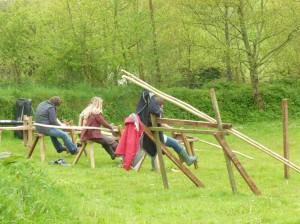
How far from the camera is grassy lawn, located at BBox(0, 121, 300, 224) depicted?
6980 millimetres

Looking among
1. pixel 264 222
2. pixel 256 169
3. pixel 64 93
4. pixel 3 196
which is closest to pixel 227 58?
pixel 64 93

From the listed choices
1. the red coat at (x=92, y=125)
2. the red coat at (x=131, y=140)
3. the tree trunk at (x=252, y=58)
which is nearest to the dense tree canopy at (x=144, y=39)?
the tree trunk at (x=252, y=58)

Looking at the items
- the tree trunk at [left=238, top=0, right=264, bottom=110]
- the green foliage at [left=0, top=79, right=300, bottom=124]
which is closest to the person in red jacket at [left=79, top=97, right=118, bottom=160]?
the green foliage at [left=0, top=79, right=300, bottom=124]

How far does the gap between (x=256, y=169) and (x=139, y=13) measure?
18.1 m

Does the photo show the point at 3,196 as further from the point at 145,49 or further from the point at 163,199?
the point at 145,49

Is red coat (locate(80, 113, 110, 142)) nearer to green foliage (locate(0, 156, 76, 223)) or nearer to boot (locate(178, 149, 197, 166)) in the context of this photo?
boot (locate(178, 149, 197, 166))

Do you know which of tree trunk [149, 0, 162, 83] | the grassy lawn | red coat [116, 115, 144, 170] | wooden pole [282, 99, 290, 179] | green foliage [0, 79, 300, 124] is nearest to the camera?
the grassy lawn

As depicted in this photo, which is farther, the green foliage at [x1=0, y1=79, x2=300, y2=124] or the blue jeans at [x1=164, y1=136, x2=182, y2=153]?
the green foliage at [x1=0, y1=79, x2=300, y2=124]

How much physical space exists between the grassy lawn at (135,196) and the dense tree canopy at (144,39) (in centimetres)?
1391

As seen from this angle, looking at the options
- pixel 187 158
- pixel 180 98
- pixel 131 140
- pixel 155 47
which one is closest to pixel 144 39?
pixel 155 47

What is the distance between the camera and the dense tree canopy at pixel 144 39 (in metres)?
30.7

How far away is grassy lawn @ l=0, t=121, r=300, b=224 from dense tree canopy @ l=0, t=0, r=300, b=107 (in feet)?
45.6

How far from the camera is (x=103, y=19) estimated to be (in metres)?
31.0

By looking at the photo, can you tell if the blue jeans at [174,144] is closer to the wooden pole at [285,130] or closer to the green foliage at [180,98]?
the wooden pole at [285,130]
